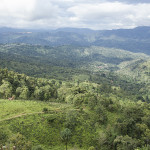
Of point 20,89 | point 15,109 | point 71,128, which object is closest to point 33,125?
point 15,109

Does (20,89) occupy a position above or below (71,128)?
above

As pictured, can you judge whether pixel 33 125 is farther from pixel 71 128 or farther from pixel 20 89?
pixel 20 89

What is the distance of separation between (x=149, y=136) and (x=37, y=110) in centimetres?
5923

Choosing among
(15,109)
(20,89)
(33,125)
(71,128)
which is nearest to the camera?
(33,125)

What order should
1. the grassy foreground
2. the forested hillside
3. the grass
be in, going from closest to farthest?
the forested hillside → the grassy foreground → the grass

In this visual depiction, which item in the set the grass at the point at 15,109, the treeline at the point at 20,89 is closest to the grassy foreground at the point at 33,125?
the grass at the point at 15,109

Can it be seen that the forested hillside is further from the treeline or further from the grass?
the treeline

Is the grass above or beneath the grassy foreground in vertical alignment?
above

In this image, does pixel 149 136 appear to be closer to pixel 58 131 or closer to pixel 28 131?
pixel 58 131

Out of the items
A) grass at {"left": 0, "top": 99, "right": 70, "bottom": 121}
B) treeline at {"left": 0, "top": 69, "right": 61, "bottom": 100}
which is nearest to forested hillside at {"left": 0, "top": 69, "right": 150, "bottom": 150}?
grass at {"left": 0, "top": 99, "right": 70, "bottom": 121}

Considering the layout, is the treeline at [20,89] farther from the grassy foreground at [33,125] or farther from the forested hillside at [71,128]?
the grassy foreground at [33,125]

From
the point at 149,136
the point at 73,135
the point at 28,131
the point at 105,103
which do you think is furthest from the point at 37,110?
the point at 149,136

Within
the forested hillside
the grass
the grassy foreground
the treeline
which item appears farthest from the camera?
the treeline

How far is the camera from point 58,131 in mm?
73062
